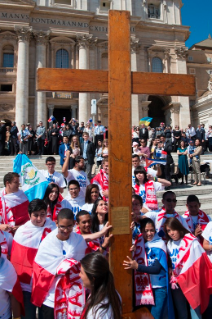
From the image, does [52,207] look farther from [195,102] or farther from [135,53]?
[195,102]

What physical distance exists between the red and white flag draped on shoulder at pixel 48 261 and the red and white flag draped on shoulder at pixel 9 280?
Answer: 0.18 meters

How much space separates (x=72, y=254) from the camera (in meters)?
2.69

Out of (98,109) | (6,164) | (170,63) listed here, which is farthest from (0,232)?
(170,63)

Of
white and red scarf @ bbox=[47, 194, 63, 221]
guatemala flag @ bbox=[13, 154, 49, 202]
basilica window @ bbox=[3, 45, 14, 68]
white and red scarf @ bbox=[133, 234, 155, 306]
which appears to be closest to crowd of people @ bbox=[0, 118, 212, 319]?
white and red scarf @ bbox=[133, 234, 155, 306]

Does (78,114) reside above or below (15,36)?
below

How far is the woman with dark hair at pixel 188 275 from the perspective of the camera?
283cm

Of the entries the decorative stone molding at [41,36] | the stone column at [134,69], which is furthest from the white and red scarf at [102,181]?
the decorative stone molding at [41,36]

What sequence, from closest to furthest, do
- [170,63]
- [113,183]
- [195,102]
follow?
[113,183]
[170,63]
[195,102]

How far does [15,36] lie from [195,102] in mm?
22602

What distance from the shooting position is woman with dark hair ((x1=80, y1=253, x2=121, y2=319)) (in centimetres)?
182

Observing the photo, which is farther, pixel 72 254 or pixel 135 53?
pixel 135 53

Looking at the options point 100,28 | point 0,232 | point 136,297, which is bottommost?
point 136,297

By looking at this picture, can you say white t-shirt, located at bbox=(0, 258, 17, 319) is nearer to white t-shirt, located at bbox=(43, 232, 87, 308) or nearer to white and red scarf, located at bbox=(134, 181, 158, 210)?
white t-shirt, located at bbox=(43, 232, 87, 308)

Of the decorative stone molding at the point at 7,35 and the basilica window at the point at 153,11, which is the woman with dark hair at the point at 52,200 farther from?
the basilica window at the point at 153,11
